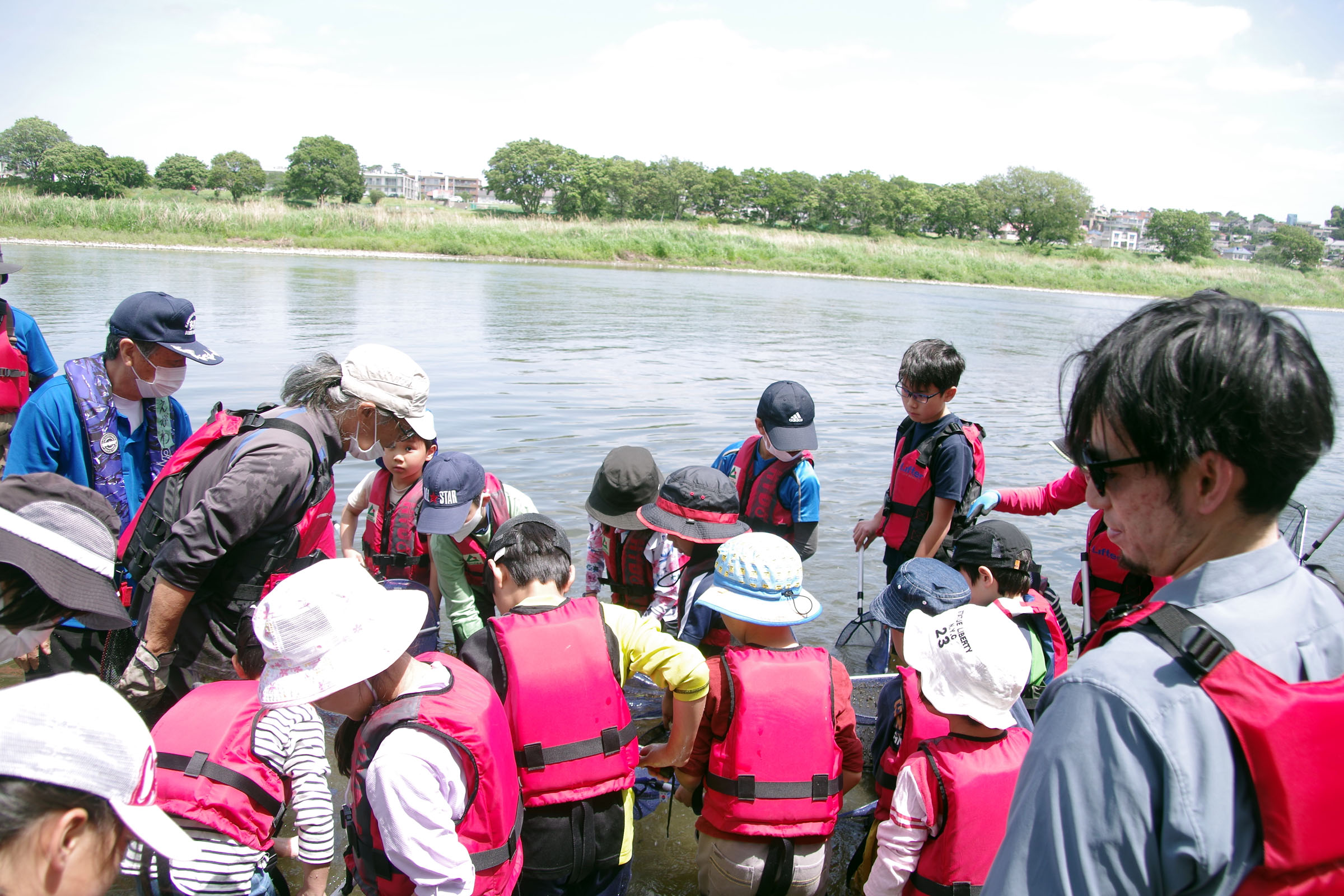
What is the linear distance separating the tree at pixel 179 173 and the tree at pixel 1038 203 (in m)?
89.8

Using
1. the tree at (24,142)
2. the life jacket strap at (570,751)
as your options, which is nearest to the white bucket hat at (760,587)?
the life jacket strap at (570,751)

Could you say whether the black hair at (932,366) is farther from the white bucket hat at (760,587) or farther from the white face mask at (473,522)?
the white face mask at (473,522)

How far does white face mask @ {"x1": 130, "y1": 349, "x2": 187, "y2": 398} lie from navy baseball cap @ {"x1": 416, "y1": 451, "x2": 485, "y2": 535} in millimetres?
1248

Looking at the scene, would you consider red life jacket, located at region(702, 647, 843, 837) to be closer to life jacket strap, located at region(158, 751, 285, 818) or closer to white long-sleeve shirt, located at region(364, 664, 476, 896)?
white long-sleeve shirt, located at region(364, 664, 476, 896)

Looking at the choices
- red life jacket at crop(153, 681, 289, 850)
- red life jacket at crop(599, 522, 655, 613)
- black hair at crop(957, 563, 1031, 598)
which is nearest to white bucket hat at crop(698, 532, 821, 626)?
red life jacket at crop(599, 522, 655, 613)

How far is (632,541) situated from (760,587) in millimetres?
1302

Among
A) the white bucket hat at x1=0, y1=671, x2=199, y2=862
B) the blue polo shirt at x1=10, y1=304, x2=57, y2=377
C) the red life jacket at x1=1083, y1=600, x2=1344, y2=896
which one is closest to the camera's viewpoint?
the red life jacket at x1=1083, y1=600, x2=1344, y2=896

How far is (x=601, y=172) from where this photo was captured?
278ft

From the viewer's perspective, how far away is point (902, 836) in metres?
2.42

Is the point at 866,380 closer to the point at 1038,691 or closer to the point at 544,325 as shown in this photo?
the point at 544,325

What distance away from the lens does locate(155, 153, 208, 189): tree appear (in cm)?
9050

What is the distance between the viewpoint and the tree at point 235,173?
90312mm

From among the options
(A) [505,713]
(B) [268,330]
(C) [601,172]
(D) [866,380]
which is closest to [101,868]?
(A) [505,713]

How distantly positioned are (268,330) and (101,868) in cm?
1720
